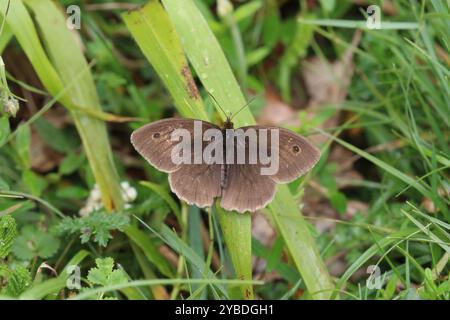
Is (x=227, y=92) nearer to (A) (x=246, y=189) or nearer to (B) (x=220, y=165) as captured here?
(B) (x=220, y=165)

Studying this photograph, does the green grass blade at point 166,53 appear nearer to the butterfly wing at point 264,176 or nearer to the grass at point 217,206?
the grass at point 217,206

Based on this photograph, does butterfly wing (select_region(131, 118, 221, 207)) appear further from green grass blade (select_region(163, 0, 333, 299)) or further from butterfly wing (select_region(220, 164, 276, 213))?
green grass blade (select_region(163, 0, 333, 299))

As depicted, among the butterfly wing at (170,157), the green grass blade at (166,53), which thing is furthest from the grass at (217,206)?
the butterfly wing at (170,157)

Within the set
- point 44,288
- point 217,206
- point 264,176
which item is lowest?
point 44,288

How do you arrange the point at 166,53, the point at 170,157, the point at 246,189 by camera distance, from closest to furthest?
the point at 246,189, the point at 170,157, the point at 166,53

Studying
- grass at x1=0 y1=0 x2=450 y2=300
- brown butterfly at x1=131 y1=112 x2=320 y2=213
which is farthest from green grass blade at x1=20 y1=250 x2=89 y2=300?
A: brown butterfly at x1=131 y1=112 x2=320 y2=213

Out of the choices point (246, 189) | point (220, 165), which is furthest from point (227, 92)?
point (246, 189)
